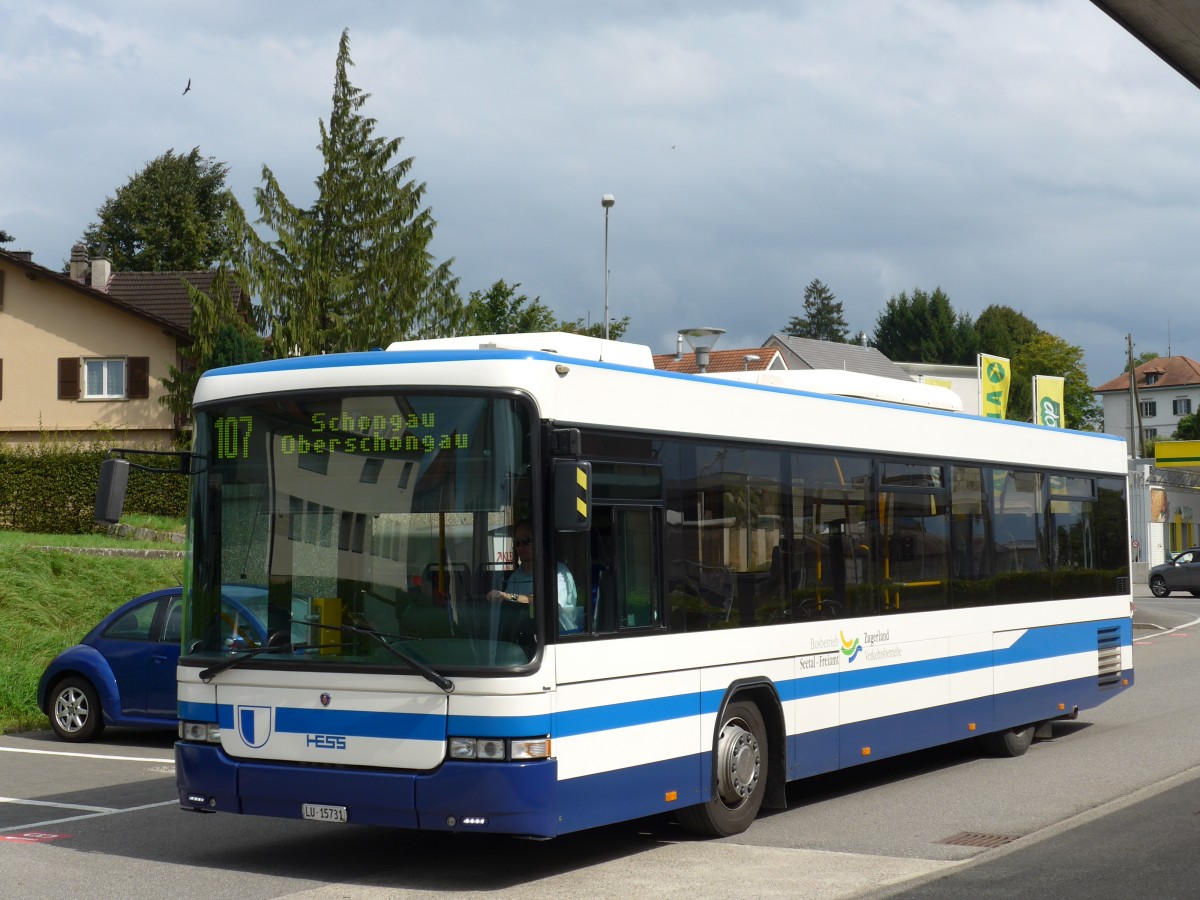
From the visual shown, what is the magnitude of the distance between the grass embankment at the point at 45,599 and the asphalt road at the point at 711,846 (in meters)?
3.83


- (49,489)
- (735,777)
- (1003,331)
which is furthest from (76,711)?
(1003,331)

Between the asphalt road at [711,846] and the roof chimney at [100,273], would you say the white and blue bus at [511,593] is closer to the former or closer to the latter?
the asphalt road at [711,846]

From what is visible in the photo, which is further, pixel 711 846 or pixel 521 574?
pixel 711 846

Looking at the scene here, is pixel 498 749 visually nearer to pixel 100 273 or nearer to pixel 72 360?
pixel 72 360

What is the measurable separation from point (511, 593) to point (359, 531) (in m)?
0.94

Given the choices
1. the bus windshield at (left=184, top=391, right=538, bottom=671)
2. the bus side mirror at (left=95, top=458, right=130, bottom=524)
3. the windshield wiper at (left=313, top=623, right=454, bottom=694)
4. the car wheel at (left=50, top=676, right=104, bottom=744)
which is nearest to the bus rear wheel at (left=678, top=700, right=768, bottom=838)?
the bus windshield at (left=184, top=391, right=538, bottom=671)

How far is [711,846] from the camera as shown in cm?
928

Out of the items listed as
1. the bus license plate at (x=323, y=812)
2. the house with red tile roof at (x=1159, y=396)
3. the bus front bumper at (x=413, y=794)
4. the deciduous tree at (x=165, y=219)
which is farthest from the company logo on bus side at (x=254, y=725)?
the house with red tile roof at (x=1159, y=396)

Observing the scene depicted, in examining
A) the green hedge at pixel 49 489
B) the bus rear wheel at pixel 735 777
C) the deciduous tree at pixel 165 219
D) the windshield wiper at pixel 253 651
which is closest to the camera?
the windshield wiper at pixel 253 651

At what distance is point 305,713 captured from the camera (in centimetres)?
830

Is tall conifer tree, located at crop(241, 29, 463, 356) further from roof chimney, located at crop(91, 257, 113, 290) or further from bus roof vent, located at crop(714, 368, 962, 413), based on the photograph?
bus roof vent, located at crop(714, 368, 962, 413)

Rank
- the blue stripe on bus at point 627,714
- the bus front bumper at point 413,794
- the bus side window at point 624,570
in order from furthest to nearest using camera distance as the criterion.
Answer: the bus side window at point 624,570 → the blue stripe on bus at point 627,714 → the bus front bumper at point 413,794

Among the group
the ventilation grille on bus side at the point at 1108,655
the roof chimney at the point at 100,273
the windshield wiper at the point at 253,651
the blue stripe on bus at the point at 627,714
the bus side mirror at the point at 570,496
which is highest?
the roof chimney at the point at 100,273

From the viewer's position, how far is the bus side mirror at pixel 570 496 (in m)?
7.89
